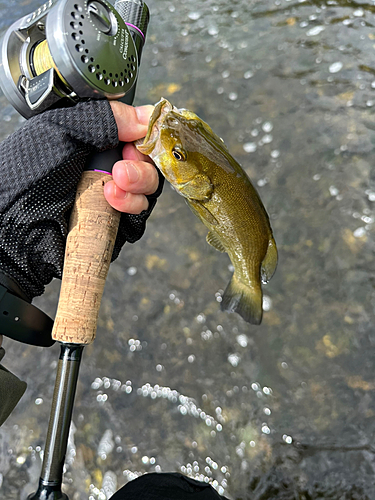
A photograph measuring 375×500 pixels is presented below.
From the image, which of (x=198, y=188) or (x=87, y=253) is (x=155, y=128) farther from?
(x=87, y=253)

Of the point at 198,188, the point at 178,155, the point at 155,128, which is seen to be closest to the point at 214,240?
the point at 198,188

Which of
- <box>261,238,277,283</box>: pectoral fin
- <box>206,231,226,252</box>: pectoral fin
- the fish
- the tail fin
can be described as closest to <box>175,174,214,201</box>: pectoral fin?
the fish

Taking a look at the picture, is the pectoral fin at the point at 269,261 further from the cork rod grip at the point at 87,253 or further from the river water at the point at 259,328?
the river water at the point at 259,328

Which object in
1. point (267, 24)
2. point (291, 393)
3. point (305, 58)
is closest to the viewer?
point (291, 393)

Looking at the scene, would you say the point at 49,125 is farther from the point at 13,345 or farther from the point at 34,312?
the point at 13,345

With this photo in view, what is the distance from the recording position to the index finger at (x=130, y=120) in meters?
1.32

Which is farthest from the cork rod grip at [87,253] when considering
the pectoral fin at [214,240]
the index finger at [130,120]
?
the pectoral fin at [214,240]

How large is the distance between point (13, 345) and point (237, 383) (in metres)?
1.62

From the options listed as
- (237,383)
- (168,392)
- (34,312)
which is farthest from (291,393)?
(34,312)

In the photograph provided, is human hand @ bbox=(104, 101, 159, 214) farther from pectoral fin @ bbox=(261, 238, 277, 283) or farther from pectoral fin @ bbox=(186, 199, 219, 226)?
pectoral fin @ bbox=(261, 238, 277, 283)

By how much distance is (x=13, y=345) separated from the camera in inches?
108

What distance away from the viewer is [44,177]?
4.31 ft

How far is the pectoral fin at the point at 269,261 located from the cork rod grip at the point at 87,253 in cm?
63

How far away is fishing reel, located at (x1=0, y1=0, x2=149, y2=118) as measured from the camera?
110 cm
